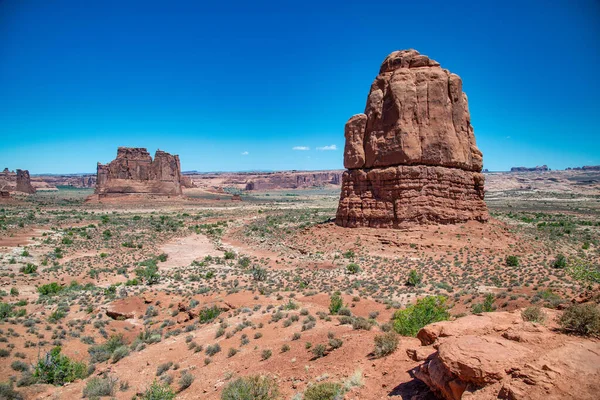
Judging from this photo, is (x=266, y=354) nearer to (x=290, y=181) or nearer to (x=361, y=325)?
(x=361, y=325)

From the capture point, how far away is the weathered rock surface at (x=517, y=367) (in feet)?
14.1

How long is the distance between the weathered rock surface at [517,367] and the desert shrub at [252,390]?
3.08 metres

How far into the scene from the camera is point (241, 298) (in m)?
16.1

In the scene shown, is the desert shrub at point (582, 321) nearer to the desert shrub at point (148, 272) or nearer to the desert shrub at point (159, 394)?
the desert shrub at point (159, 394)

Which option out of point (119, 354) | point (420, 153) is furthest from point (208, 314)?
point (420, 153)

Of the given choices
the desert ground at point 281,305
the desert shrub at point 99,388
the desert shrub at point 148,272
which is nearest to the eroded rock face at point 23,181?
Result: the desert ground at point 281,305

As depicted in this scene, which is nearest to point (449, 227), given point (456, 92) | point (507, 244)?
point (507, 244)

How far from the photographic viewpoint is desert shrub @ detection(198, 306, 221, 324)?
13.4 metres

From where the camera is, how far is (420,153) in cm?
2589

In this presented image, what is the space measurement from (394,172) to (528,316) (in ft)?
65.1

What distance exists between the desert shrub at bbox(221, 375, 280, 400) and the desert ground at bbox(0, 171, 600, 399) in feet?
0.79

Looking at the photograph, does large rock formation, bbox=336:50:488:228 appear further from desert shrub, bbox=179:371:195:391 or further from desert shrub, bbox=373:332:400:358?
desert shrub, bbox=179:371:195:391

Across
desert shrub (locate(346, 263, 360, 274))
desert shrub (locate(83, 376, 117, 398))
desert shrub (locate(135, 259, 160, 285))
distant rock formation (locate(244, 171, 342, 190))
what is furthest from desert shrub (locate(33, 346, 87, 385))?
distant rock formation (locate(244, 171, 342, 190))

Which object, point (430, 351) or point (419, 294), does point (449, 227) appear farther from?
point (430, 351)
